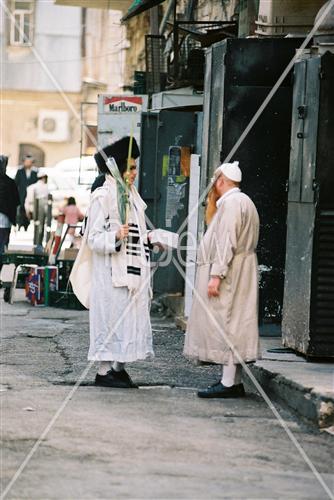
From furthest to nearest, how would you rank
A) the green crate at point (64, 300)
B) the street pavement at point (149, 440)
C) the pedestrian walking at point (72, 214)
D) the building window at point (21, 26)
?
the building window at point (21, 26) < the pedestrian walking at point (72, 214) < the green crate at point (64, 300) < the street pavement at point (149, 440)

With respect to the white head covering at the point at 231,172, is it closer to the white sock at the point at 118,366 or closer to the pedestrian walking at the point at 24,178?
the white sock at the point at 118,366

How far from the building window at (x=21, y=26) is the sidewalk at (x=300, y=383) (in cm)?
4051

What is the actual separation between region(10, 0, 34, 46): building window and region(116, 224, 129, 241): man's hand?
41690 millimetres

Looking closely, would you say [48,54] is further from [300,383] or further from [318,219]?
[300,383]

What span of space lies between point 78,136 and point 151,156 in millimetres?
34616

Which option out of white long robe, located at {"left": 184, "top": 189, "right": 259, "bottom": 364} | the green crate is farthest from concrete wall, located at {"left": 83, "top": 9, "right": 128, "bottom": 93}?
white long robe, located at {"left": 184, "top": 189, "right": 259, "bottom": 364}

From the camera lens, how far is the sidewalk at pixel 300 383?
936cm

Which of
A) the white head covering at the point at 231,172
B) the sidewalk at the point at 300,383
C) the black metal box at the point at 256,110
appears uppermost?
the black metal box at the point at 256,110

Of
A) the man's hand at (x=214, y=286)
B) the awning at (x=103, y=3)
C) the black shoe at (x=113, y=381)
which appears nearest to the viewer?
the man's hand at (x=214, y=286)

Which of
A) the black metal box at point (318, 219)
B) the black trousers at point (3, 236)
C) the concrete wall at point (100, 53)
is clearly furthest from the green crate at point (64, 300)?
the concrete wall at point (100, 53)

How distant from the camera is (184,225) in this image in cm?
1702

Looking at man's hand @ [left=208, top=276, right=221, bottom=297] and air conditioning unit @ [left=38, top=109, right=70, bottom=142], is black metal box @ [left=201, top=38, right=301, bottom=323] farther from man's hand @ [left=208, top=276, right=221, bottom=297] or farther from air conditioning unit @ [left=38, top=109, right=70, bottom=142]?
air conditioning unit @ [left=38, top=109, right=70, bottom=142]

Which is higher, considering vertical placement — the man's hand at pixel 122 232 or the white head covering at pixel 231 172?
the white head covering at pixel 231 172

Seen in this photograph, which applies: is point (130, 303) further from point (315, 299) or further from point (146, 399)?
point (315, 299)
